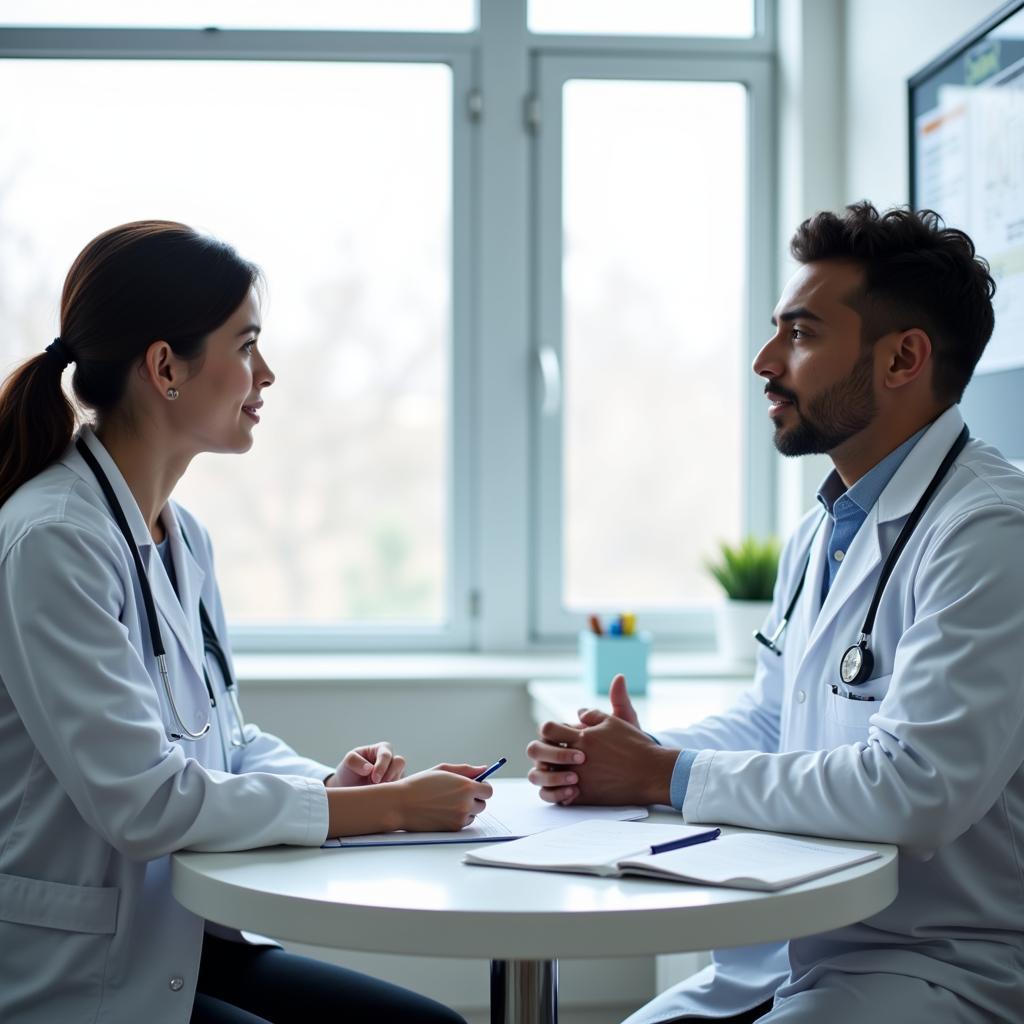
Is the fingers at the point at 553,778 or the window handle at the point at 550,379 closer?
the fingers at the point at 553,778

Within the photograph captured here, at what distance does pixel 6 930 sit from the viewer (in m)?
1.24

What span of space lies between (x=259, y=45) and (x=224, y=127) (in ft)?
0.69

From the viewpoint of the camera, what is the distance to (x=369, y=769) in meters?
1.54

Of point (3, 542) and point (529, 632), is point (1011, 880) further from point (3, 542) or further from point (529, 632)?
point (529, 632)

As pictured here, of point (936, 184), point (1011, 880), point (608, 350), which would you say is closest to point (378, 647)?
point (608, 350)

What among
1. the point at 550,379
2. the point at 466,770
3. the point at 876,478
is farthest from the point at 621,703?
the point at 550,379

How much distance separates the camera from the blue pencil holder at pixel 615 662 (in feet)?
8.00

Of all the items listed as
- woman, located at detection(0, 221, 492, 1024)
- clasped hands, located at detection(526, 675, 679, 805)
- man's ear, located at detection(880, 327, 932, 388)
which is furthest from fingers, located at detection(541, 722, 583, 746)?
man's ear, located at detection(880, 327, 932, 388)

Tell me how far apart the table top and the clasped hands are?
287 mm

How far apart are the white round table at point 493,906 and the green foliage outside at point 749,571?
1489mm

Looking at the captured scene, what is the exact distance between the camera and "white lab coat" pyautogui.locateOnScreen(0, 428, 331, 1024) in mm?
1203

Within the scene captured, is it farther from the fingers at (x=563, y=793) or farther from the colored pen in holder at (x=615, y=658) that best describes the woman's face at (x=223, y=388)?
the colored pen in holder at (x=615, y=658)

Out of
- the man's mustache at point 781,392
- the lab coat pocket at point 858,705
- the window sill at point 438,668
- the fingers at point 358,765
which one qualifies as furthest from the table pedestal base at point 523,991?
the window sill at point 438,668

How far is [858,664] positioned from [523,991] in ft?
1.77
